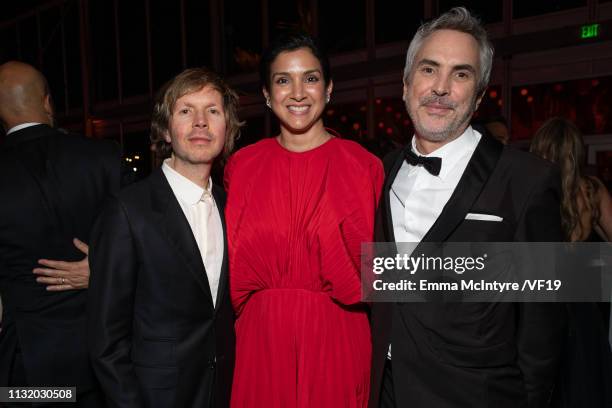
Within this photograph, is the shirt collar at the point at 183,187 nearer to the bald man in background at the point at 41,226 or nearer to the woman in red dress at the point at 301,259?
the woman in red dress at the point at 301,259

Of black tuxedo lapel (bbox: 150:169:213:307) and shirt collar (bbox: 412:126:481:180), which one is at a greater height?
shirt collar (bbox: 412:126:481:180)

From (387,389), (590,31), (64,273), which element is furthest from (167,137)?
(590,31)

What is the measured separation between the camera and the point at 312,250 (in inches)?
76.8

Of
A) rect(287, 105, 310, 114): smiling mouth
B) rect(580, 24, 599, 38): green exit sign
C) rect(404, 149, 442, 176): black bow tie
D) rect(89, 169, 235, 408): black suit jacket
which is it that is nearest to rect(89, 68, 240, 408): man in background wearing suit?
rect(89, 169, 235, 408): black suit jacket

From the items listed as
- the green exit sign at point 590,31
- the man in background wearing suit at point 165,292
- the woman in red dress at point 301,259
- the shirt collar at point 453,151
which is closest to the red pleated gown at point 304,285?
the woman in red dress at point 301,259

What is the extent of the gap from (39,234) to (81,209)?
0.20 metres

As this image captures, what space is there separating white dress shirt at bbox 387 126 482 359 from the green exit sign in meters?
5.36

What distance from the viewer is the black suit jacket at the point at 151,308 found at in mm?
1649

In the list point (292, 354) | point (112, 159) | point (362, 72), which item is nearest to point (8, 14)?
point (362, 72)

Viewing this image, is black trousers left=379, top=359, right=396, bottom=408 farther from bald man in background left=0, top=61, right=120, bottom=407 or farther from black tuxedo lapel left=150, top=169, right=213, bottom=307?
bald man in background left=0, top=61, right=120, bottom=407

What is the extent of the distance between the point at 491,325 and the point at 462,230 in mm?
314

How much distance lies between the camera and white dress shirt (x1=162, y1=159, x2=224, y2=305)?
187 cm

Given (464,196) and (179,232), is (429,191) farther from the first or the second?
(179,232)

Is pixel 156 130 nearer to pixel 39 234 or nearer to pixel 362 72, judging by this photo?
pixel 39 234
